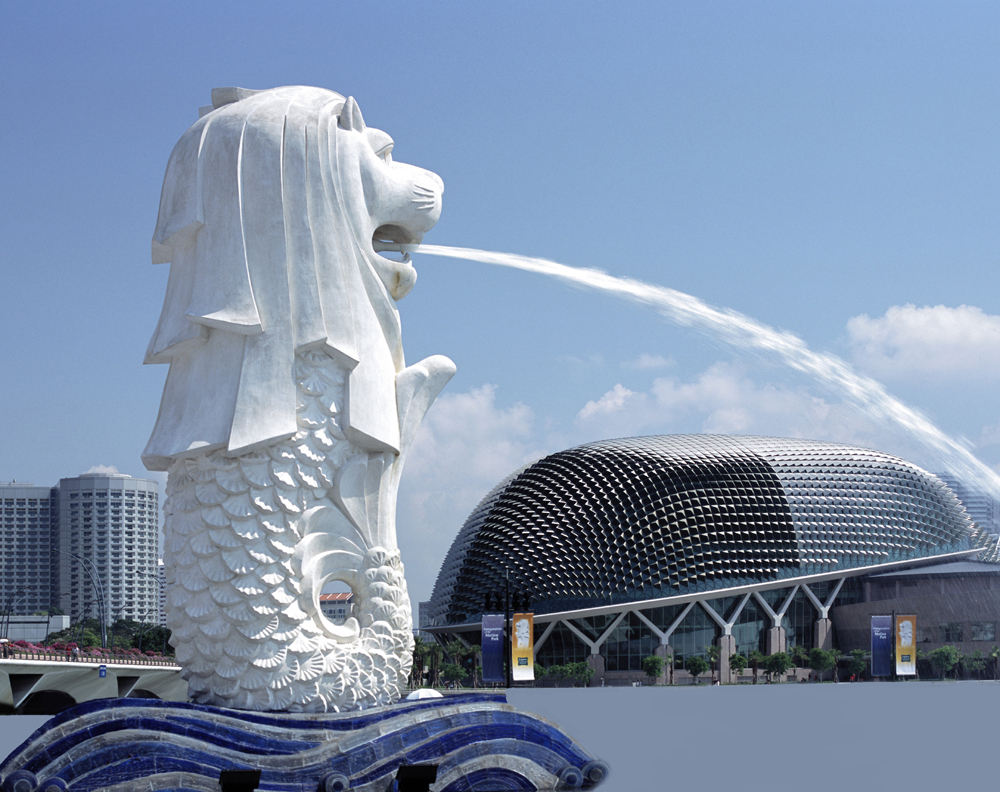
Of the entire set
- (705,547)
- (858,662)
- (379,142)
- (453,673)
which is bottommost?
(453,673)

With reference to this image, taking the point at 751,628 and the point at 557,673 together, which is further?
the point at 751,628

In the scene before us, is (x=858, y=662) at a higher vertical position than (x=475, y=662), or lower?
higher

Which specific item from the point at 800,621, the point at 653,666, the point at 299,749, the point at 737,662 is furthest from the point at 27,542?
the point at 299,749

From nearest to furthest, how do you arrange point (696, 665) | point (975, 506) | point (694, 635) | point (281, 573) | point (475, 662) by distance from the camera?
point (281, 573) → point (696, 665) → point (475, 662) → point (694, 635) → point (975, 506)

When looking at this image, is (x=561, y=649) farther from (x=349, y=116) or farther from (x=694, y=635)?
(x=349, y=116)

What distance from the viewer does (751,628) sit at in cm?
6806

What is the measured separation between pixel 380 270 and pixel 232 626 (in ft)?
15.7

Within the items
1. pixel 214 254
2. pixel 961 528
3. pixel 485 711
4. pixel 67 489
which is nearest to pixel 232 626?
pixel 485 711

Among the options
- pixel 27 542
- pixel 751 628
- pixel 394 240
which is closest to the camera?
pixel 394 240

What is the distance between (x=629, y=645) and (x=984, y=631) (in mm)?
19017

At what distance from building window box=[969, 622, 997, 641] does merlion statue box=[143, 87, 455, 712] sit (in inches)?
2175

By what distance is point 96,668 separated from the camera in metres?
40.5

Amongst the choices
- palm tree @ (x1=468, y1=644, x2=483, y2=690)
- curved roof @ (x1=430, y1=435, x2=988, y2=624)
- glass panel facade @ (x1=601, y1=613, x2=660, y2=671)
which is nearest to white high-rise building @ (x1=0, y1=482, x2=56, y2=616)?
curved roof @ (x1=430, y1=435, x2=988, y2=624)

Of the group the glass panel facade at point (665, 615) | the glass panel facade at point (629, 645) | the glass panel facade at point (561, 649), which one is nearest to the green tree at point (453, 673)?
the glass panel facade at point (561, 649)
